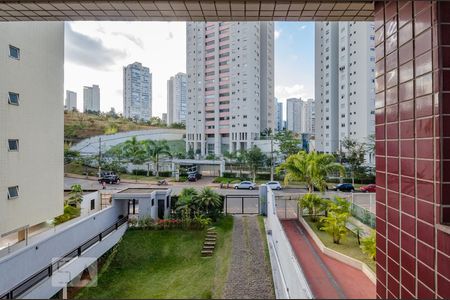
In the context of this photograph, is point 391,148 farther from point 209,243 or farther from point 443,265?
point 209,243

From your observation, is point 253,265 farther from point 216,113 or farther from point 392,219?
point 216,113

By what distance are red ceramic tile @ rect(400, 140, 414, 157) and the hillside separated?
33825mm

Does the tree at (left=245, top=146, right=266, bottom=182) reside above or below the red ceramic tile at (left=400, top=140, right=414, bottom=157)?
below

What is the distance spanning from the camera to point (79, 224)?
798cm

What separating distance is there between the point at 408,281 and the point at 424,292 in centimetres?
15

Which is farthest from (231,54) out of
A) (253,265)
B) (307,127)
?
(253,265)

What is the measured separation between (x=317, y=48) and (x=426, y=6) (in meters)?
38.9

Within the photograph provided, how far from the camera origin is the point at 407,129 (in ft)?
7.45

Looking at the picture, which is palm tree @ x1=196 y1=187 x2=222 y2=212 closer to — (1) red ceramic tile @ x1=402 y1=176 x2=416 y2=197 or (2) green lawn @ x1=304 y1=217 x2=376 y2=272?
(2) green lawn @ x1=304 y1=217 x2=376 y2=272

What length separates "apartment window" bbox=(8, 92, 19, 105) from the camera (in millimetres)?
6660

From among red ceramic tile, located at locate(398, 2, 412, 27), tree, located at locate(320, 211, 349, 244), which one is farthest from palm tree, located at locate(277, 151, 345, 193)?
red ceramic tile, located at locate(398, 2, 412, 27)

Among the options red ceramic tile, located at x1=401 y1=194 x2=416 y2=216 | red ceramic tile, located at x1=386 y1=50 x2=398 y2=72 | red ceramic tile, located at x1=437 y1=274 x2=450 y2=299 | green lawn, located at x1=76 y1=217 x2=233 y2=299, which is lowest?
green lawn, located at x1=76 y1=217 x2=233 y2=299

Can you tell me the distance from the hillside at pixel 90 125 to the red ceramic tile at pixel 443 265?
112 feet

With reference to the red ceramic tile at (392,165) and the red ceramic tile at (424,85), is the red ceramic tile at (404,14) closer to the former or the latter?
the red ceramic tile at (424,85)
